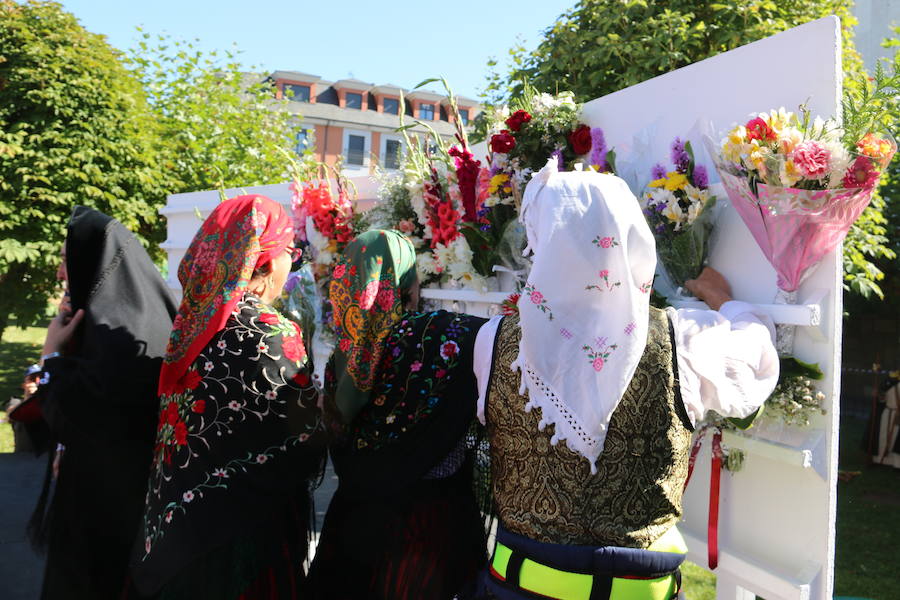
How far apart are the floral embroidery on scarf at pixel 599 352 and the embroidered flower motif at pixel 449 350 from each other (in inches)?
19.8

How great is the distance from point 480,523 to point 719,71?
1721 mm

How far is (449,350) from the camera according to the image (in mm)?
1924

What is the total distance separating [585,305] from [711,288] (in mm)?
888

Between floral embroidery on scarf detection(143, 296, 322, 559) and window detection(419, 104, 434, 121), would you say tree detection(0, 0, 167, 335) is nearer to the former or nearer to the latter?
floral embroidery on scarf detection(143, 296, 322, 559)

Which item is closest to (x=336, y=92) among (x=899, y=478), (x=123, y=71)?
(x=123, y=71)

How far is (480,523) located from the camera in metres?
2.11

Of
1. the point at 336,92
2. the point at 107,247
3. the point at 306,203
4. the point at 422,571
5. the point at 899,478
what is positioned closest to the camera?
the point at 422,571

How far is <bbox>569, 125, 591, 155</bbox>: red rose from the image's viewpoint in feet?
8.75

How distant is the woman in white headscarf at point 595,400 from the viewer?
4.89 ft

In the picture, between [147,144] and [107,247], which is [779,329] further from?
[147,144]

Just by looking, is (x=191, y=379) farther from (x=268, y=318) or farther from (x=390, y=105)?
(x=390, y=105)

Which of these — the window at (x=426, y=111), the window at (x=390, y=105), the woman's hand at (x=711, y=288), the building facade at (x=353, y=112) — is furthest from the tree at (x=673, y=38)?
the window at (x=390, y=105)

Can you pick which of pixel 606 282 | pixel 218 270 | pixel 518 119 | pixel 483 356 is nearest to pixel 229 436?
pixel 218 270

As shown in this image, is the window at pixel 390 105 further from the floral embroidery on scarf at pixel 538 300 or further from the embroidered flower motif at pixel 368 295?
the floral embroidery on scarf at pixel 538 300
